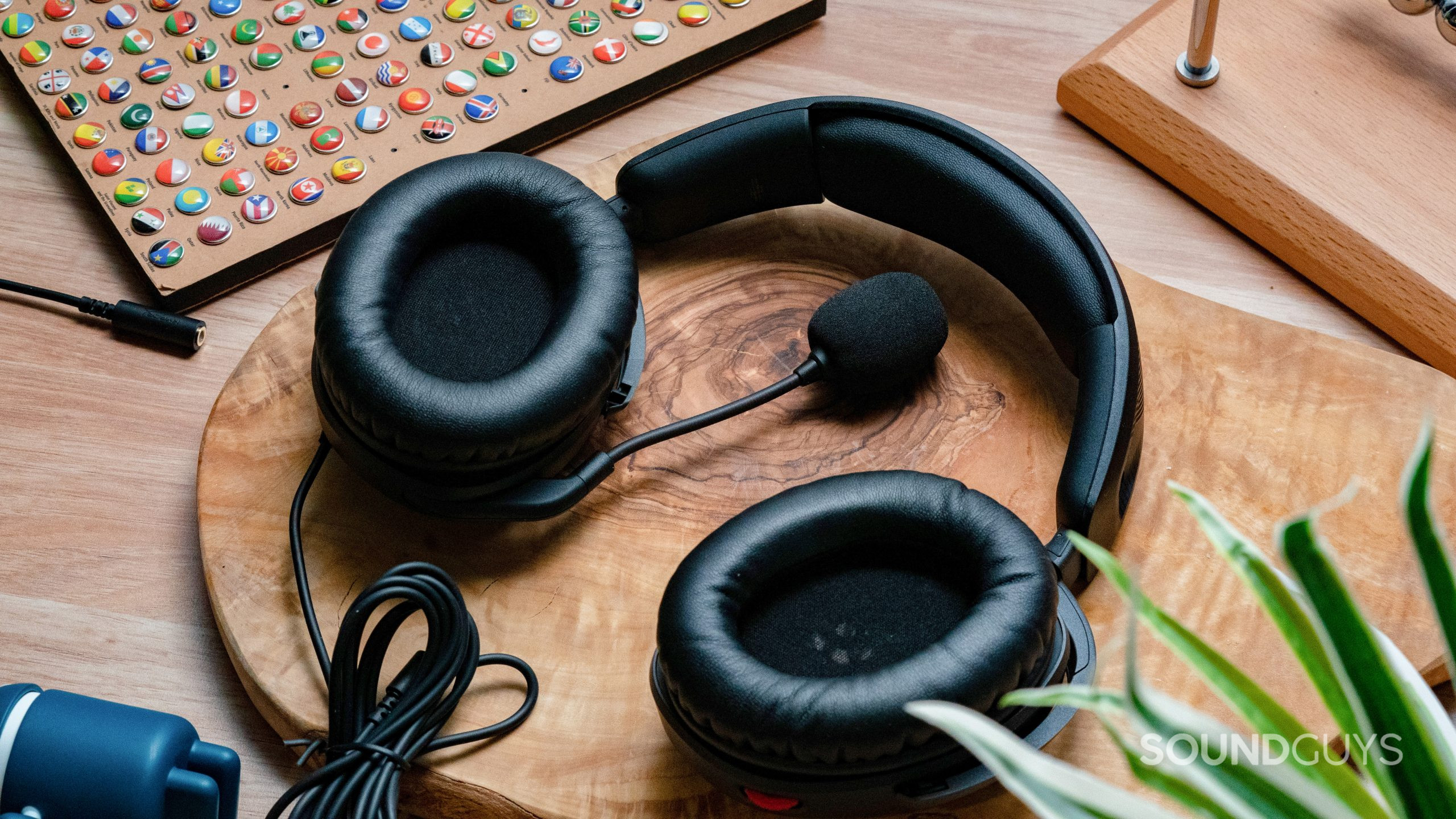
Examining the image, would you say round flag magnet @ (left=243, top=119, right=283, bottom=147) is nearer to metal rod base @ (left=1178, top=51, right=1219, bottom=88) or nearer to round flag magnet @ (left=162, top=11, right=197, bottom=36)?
round flag magnet @ (left=162, top=11, right=197, bottom=36)

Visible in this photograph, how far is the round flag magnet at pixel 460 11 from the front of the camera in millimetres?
887

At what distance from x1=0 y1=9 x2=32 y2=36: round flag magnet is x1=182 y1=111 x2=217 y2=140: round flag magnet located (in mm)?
127

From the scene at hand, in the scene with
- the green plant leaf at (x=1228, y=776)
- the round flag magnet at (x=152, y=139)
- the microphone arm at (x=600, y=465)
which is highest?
the green plant leaf at (x=1228, y=776)

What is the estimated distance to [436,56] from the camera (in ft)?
2.84

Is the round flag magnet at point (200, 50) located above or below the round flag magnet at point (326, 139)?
above

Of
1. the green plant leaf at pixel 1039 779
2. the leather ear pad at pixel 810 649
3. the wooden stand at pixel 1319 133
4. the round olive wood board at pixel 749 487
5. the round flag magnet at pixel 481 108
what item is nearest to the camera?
the green plant leaf at pixel 1039 779

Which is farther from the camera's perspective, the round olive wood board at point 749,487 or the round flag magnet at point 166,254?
the round flag magnet at point 166,254

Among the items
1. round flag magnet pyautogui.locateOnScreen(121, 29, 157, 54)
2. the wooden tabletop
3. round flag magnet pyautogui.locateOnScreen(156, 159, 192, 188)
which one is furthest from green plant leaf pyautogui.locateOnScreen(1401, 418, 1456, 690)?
round flag magnet pyautogui.locateOnScreen(121, 29, 157, 54)

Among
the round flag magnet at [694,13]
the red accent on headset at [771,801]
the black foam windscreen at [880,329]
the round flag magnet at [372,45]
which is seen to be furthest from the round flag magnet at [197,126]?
the red accent on headset at [771,801]

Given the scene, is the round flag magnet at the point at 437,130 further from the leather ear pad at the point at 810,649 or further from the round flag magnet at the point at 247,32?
the leather ear pad at the point at 810,649

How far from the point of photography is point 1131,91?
2.73ft

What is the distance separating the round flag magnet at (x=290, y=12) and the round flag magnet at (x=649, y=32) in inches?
9.5

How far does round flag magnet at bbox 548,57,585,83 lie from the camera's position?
863 mm

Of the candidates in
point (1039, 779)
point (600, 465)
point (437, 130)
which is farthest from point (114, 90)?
point (1039, 779)
